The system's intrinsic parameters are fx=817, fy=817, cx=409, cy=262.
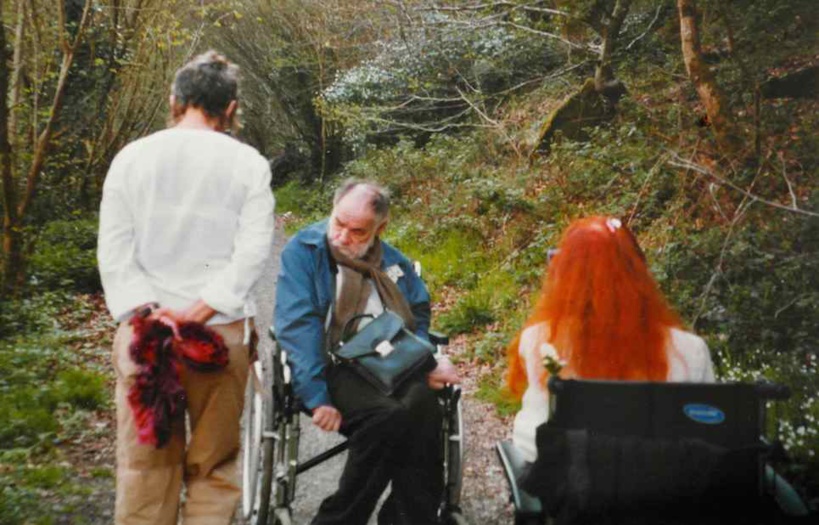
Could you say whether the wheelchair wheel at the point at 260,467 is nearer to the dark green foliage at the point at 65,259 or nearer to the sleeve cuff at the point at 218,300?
the sleeve cuff at the point at 218,300

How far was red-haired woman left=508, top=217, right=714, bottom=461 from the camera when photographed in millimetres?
2527

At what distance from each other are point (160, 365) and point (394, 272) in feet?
4.24

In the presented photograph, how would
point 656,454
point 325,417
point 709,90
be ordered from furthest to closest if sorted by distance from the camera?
point 709,90 → point 325,417 → point 656,454

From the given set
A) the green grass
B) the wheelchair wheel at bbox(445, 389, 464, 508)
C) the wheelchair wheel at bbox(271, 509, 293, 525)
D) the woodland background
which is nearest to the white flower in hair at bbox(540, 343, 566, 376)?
the wheelchair wheel at bbox(445, 389, 464, 508)

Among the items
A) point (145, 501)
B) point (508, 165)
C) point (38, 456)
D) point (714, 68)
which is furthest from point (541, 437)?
point (508, 165)

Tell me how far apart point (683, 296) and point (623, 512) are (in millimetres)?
3755

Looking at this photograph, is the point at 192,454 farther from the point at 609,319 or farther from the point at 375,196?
Result: the point at 609,319

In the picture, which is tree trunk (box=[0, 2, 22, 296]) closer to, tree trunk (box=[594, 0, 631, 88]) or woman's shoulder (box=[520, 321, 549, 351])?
woman's shoulder (box=[520, 321, 549, 351])

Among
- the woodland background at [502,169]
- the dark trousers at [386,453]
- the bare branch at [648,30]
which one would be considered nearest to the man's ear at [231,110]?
the dark trousers at [386,453]

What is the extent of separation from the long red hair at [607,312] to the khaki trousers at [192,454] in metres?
1.21

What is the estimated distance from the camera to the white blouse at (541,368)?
2.58 m

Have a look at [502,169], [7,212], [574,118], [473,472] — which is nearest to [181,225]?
[473,472]

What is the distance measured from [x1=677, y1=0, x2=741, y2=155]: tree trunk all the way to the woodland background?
0.06ft

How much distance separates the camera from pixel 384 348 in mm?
3432
